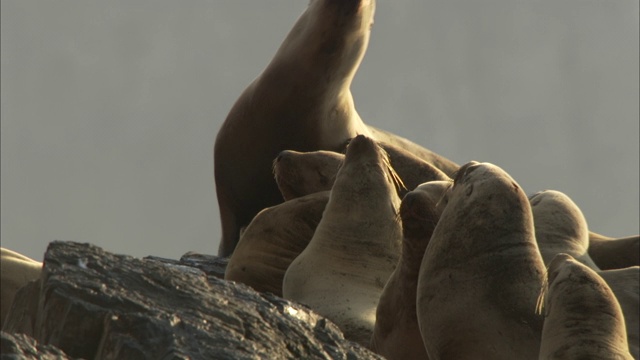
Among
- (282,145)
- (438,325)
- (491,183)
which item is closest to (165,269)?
(438,325)

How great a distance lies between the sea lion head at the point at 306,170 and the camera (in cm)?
970

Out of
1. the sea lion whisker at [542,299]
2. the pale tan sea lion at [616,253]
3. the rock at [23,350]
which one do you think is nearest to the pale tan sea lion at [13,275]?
the sea lion whisker at [542,299]

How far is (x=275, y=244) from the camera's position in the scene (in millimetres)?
8891

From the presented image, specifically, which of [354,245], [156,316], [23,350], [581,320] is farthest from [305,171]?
[23,350]

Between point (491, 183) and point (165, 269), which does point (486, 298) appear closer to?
point (491, 183)

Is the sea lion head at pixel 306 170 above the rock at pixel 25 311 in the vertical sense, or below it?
below

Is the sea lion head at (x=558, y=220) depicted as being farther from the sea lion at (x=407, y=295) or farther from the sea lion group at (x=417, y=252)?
the sea lion at (x=407, y=295)

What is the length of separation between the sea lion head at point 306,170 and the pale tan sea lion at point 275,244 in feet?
2.07

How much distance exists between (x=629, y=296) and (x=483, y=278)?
3.86ft

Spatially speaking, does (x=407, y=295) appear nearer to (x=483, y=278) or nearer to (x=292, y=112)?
(x=483, y=278)

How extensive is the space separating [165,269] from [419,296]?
1.54 m

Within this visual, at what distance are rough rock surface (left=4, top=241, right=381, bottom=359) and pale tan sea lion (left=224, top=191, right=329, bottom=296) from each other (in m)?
3.31

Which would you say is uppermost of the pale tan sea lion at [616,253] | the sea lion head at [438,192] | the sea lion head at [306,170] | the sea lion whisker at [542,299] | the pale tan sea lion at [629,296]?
the sea lion head at [438,192]

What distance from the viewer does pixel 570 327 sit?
555 centimetres
